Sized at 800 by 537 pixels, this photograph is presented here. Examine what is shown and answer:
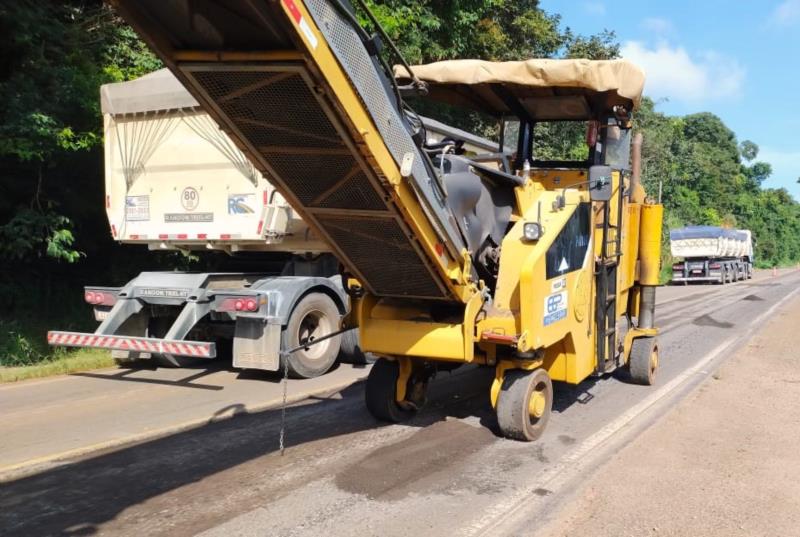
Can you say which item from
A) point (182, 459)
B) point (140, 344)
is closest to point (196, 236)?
point (140, 344)

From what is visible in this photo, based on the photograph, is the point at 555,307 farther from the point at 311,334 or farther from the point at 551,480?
the point at 311,334

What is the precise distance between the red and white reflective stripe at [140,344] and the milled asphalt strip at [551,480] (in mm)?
3538

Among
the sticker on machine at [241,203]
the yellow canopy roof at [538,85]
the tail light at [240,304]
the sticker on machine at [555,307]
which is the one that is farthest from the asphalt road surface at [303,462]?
the yellow canopy roof at [538,85]

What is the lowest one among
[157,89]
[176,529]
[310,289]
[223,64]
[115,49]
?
[176,529]

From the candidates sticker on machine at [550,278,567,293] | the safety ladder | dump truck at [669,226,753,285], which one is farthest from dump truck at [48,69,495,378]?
dump truck at [669,226,753,285]

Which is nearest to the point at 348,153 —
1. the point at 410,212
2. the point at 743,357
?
the point at 410,212

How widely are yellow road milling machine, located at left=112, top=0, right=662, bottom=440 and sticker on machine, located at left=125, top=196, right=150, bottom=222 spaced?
13.7 feet

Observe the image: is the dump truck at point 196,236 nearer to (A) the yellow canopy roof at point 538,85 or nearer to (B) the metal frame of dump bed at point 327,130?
(A) the yellow canopy roof at point 538,85

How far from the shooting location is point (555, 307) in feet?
17.1

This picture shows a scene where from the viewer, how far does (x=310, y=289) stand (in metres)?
8.57

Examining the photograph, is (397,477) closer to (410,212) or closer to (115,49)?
(410,212)

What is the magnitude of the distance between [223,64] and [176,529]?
2605 millimetres

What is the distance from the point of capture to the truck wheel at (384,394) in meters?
5.91

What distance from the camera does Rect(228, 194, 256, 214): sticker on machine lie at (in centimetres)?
809
